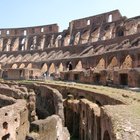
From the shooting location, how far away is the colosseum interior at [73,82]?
9.73 metres

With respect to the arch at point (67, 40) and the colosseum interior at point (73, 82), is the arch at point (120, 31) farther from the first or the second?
the arch at point (67, 40)

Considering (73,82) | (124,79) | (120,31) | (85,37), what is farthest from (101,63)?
(85,37)

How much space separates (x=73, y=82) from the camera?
2983cm

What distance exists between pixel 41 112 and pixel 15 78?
18.6 m

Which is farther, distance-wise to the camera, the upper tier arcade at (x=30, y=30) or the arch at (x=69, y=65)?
the upper tier arcade at (x=30, y=30)

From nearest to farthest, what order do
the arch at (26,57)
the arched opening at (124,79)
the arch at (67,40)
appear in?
the arched opening at (124,79) → the arch at (26,57) → the arch at (67,40)

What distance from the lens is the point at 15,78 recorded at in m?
38.4

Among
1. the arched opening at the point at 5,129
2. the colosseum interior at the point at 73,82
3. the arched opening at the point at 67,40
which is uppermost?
the arched opening at the point at 67,40

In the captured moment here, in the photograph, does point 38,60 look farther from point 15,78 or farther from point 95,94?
point 95,94

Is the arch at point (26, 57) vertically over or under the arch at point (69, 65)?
over

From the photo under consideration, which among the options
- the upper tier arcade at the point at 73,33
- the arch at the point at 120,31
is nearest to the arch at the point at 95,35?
the upper tier arcade at the point at 73,33

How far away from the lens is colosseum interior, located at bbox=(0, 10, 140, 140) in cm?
973

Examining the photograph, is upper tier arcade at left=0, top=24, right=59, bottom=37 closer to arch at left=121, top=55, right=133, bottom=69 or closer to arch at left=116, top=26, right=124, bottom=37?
arch at left=116, top=26, right=124, bottom=37

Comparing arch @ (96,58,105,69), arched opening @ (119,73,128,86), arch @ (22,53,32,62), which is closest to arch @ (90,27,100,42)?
arch @ (22,53,32,62)
